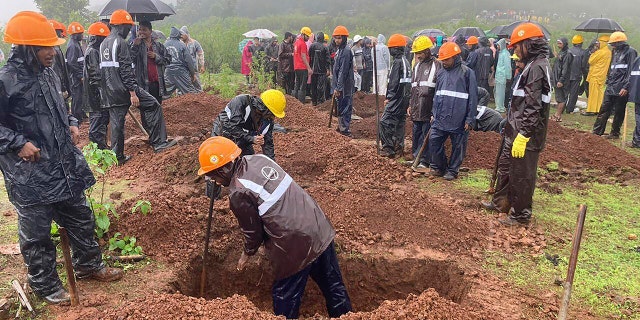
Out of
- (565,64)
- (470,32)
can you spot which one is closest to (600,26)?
(565,64)

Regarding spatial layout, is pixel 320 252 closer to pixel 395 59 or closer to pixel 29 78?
pixel 29 78

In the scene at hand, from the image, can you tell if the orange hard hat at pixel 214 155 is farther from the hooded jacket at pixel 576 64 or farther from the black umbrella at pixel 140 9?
the hooded jacket at pixel 576 64

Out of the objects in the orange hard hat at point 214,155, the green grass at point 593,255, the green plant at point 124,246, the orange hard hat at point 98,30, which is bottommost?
the green grass at point 593,255

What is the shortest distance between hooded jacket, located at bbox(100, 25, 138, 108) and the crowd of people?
0.02m

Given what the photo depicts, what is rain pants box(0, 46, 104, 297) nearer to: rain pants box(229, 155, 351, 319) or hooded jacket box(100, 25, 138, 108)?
rain pants box(229, 155, 351, 319)

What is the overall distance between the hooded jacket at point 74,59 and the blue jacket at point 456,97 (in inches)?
266

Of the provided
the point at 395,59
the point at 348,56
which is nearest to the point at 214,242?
the point at 395,59

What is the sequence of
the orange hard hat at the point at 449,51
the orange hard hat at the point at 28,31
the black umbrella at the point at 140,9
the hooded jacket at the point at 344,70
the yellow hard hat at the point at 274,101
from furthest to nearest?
the black umbrella at the point at 140,9
the hooded jacket at the point at 344,70
the orange hard hat at the point at 449,51
the yellow hard hat at the point at 274,101
the orange hard hat at the point at 28,31

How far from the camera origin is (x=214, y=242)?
4805 mm

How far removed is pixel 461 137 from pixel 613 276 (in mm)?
2846

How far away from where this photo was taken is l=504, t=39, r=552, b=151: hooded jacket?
188 inches

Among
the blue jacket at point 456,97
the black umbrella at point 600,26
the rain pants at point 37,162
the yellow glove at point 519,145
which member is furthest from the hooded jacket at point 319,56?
the rain pants at point 37,162

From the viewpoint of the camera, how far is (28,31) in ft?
10.9

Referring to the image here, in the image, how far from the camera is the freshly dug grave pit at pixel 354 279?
14.8 ft
